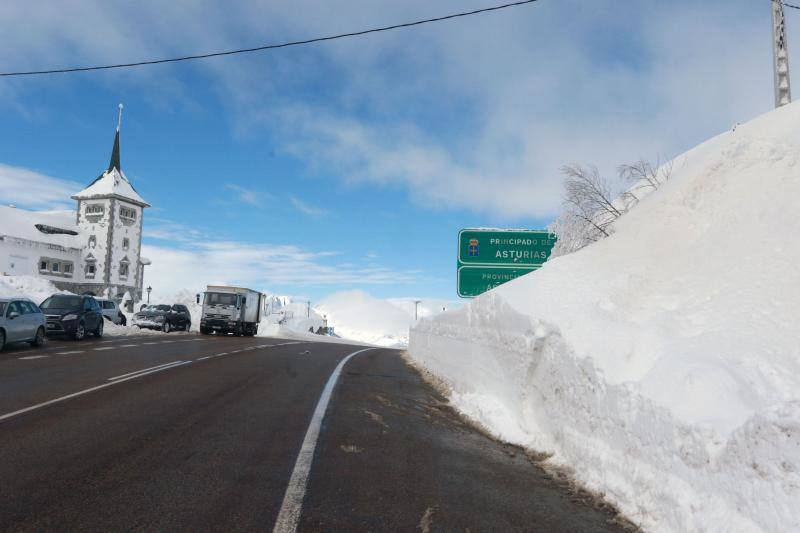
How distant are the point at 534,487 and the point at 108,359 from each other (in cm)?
1281

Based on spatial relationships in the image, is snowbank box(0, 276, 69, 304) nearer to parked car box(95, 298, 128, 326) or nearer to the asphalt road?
parked car box(95, 298, 128, 326)

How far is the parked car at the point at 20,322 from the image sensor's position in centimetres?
1612

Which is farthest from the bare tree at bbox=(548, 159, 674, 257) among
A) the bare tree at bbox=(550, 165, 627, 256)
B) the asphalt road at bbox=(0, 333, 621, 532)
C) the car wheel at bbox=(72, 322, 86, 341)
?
the car wheel at bbox=(72, 322, 86, 341)

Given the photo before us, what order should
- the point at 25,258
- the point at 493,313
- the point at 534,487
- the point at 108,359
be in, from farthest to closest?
the point at 25,258, the point at 108,359, the point at 493,313, the point at 534,487

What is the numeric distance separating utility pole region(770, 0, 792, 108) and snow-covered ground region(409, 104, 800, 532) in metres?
6.63

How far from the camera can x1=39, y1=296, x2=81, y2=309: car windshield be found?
22.0 metres

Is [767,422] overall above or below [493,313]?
below

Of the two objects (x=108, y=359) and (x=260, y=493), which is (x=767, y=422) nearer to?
(x=260, y=493)

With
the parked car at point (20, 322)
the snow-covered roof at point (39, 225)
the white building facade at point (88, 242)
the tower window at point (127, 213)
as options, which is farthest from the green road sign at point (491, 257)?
the tower window at point (127, 213)

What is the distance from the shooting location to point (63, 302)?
22.2 metres

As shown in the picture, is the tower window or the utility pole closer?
the utility pole

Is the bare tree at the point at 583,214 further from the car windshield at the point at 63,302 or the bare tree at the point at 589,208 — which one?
the car windshield at the point at 63,302

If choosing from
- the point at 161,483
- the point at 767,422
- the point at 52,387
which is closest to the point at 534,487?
the point at 767,422

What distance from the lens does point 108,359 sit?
46.7 ft
